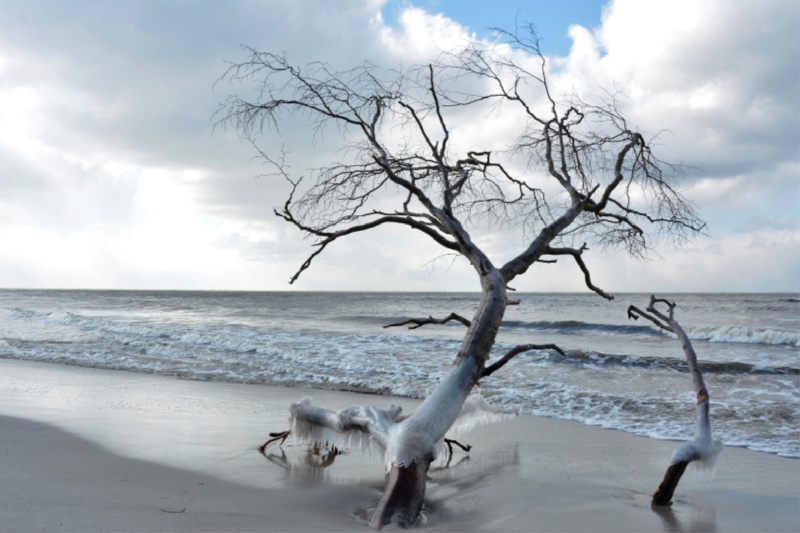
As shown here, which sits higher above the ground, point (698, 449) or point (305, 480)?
point (698, 449)

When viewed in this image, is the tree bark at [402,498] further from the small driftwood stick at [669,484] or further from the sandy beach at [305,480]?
the small driftwood stick at [669,484]

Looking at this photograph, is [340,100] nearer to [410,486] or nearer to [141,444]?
[410,486]

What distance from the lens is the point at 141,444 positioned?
491cm

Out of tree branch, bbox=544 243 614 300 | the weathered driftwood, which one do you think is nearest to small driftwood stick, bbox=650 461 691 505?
the weathered driftwood

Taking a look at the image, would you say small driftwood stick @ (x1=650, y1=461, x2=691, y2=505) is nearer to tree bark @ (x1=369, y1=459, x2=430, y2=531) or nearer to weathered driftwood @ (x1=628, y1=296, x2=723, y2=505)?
weathered driftwood @ (x1=628, y1=296, x2=723, y2=505)

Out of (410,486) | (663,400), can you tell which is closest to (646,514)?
(410,486)

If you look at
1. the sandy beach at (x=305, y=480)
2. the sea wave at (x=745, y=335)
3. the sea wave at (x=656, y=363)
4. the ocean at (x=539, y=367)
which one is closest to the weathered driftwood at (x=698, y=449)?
the sandy beach at (x=305, y=480)

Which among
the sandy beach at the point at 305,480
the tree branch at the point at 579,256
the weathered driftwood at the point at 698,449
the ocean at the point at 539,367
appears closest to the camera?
the sandy beach at the point at 305,480

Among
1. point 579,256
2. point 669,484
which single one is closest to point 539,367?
point 579,256

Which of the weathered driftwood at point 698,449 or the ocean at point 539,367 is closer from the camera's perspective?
the weathered driftwood at point 698,449

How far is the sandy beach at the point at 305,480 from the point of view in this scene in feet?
10.3

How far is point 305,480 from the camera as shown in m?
4.03

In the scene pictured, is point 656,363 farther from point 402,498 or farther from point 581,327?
point 581,327

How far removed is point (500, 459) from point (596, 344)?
14.4 meters
